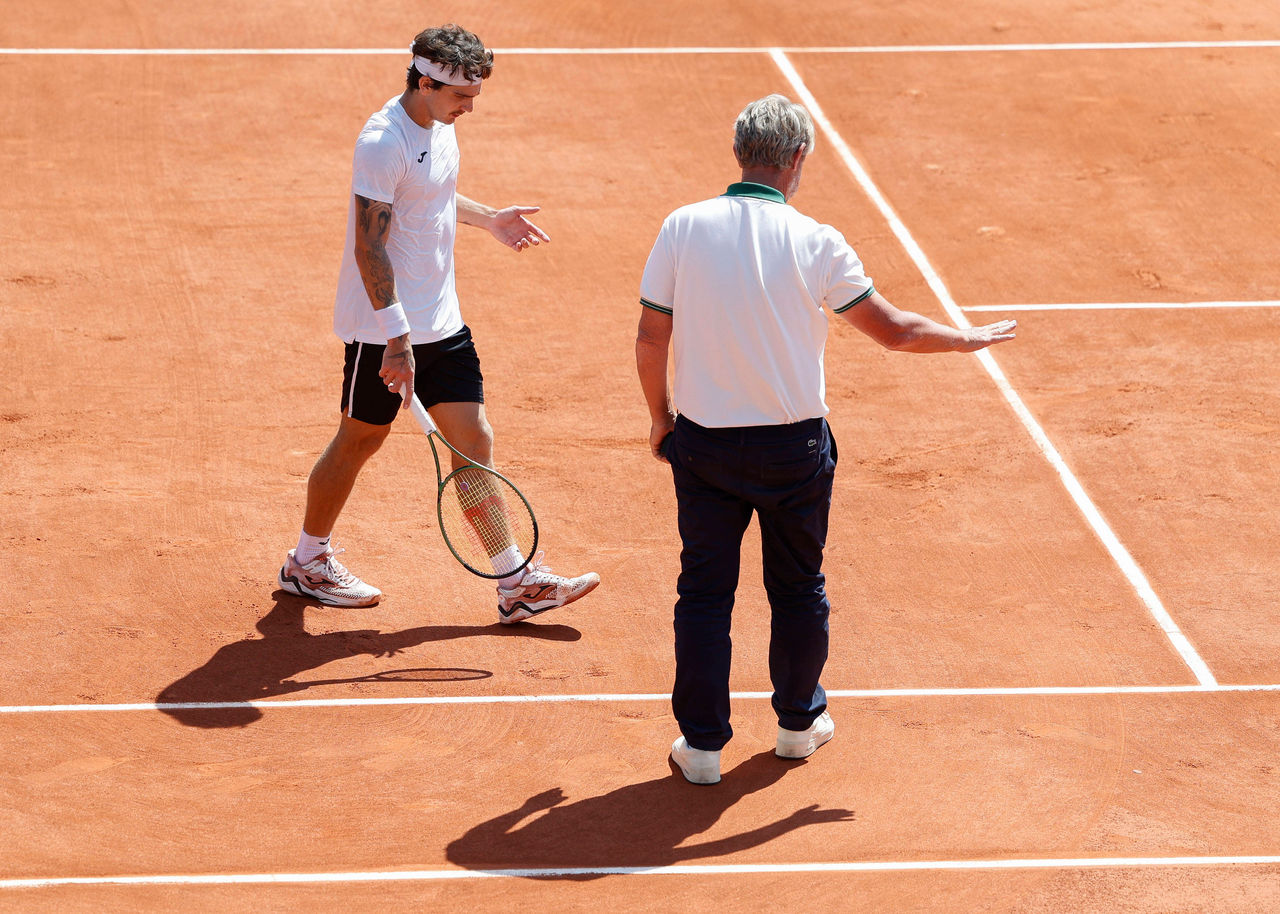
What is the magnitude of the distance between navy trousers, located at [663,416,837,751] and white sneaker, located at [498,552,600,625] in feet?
4.52

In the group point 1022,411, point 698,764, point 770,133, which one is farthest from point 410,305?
point 1022,411

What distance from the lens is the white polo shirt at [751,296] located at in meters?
5.21

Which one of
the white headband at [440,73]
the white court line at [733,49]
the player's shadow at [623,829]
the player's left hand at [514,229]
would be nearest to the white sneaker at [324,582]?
the player's left hand at [514,229]

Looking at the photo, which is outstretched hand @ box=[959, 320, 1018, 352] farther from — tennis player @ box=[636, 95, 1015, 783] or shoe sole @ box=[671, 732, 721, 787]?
shoe sole @ box=[671, 732, 721, 787]

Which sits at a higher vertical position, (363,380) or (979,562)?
(363,380)

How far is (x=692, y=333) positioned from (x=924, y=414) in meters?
4.31

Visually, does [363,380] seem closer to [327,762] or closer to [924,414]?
[327,762]

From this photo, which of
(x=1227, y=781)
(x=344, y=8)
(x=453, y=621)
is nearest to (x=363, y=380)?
(x=453, y=621)

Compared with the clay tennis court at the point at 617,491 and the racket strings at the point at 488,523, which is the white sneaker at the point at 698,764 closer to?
the clay tennis court at the point at 617,491

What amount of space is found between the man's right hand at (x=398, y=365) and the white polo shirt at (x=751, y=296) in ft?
4.46

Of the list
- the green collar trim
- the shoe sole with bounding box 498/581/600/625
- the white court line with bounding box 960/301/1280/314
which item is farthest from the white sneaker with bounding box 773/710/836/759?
the white court line with bounding box 960/301/1280/314

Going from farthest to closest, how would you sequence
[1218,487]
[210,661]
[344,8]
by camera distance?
1. [344,8]
2. [1218,487]
3. [210,661]

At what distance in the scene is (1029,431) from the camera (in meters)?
9.11

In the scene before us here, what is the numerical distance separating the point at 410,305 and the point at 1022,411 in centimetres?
423
